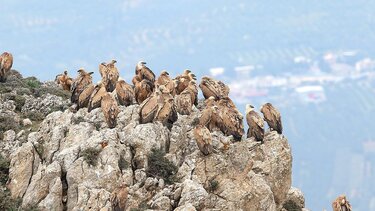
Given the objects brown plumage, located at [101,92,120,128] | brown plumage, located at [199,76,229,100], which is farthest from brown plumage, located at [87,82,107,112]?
brown plumage, located at [199,76,229,100]

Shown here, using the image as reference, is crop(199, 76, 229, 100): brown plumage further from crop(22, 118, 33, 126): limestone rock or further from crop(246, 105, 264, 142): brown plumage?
crop(22, 118, 33, 126): limestone rock

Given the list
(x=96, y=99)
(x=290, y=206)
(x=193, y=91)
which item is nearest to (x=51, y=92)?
(x=193, y=91)

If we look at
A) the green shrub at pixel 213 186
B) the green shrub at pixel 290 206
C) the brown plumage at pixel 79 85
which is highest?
the brown plumage at pixel 79 85

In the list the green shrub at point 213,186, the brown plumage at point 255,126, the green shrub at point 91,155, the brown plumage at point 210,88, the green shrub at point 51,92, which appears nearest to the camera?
the green shrub at point 91,155

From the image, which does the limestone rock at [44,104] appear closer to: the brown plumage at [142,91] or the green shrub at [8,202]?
the brown plumage at [142,91]

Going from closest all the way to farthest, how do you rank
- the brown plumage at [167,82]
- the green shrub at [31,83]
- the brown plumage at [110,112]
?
the brown plumage at [110,112], the brown plumage at [167,82], the green shrub at [31,83]

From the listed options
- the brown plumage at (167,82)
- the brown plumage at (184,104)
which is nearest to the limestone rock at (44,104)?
the brown plumage at (167,82)

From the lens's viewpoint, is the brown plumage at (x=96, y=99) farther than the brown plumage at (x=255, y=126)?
Yes

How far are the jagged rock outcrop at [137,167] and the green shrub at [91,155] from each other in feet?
0.11

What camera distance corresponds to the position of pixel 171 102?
3350 centimetres

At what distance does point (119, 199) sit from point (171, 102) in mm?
6170

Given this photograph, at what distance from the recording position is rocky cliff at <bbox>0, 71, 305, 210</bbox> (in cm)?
2950

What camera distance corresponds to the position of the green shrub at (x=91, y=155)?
30.0m

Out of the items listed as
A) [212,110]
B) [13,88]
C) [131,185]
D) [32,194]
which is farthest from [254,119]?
[13,88]
